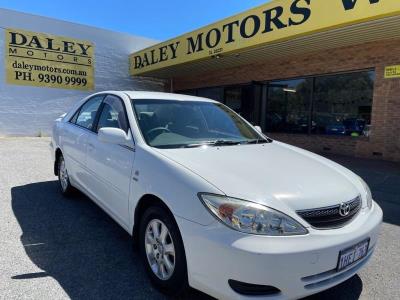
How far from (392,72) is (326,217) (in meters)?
8.63

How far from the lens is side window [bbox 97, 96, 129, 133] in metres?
3.44

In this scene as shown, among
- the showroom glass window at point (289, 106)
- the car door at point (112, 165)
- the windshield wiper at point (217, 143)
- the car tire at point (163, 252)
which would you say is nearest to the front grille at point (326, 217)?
the car tire at point (163, 252)

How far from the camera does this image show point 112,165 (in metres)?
3.32

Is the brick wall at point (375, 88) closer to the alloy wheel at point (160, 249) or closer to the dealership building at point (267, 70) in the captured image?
the dealership building at point (267, 70)


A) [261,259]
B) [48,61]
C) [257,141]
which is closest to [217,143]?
[257,141]

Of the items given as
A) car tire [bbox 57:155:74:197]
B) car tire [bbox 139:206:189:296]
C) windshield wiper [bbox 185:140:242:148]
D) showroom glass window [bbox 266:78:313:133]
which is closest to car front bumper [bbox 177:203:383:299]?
car tire [bbox 139:206:189:296]

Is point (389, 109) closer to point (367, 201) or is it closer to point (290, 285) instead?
point (367, 201)

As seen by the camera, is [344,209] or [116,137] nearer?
[344,209]

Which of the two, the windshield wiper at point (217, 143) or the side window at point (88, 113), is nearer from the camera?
the windshield wiper at point (217, 143)

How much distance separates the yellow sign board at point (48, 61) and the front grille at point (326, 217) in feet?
52.8

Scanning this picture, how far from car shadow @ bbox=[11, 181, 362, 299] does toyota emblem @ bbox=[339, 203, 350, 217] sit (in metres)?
0.73

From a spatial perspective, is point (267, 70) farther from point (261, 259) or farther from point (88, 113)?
point (261, 259)

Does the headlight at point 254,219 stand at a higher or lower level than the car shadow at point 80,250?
higher

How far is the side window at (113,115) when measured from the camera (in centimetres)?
344
